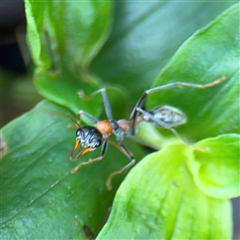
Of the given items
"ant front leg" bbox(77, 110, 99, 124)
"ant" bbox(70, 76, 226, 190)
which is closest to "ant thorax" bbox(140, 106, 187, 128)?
"ant" bbox(70, 76, 226, 190)

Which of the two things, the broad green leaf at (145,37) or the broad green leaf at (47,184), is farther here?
the broad green leaf at (145,37)

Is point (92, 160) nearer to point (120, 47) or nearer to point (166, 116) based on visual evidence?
point (166, 116)

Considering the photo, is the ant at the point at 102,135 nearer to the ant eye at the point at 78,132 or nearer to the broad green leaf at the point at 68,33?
the ant eye at the point at 78,132

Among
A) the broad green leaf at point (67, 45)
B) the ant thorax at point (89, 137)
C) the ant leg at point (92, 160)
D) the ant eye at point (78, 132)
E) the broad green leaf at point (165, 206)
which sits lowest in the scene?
the broad green leaf at point (165, 206)

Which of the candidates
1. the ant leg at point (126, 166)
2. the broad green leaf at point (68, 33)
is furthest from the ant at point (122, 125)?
the broad green leaf at point (68, 33)

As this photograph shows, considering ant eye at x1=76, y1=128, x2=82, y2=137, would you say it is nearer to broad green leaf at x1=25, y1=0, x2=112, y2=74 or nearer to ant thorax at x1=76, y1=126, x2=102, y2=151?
ant thorax at x1=76, y1=126, x2=102, y2=151

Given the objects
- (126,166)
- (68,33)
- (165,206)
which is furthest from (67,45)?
(165,206)

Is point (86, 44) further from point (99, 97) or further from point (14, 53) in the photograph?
point (14, 53)
